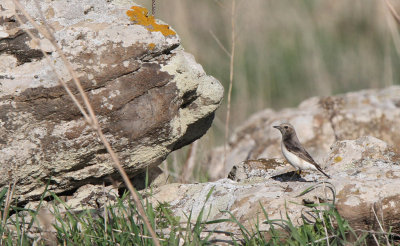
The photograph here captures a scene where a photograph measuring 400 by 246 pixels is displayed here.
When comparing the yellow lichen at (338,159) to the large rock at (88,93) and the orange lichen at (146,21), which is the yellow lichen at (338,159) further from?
the orange lichen at (146,21)

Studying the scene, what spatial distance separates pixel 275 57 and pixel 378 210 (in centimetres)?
799

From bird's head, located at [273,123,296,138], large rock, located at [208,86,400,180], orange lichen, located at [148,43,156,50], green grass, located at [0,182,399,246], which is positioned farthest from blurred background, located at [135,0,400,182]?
green grass, located at [0,182,399,246]

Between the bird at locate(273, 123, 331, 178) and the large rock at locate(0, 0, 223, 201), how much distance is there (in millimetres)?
1156

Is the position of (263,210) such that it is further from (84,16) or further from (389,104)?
(389,104)

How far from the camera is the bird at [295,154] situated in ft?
17.0

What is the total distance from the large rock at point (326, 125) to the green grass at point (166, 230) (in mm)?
3074

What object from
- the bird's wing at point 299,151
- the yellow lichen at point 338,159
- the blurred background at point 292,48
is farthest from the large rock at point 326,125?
the blurred background at point 292,48

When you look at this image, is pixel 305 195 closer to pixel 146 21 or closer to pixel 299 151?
pixel 299 151

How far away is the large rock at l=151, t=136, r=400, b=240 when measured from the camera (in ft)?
13.5

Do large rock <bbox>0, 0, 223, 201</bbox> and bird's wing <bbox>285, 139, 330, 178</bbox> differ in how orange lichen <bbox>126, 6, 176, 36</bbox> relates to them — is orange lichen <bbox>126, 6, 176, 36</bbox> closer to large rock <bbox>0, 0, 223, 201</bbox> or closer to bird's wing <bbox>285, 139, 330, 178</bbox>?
large rock <bbox>0, 0, 223, 201</bbox>

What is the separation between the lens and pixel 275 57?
1185 cm

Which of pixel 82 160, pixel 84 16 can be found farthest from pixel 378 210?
pixel 84 16

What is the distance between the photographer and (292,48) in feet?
39.1

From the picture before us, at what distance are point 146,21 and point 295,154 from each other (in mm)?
1843
